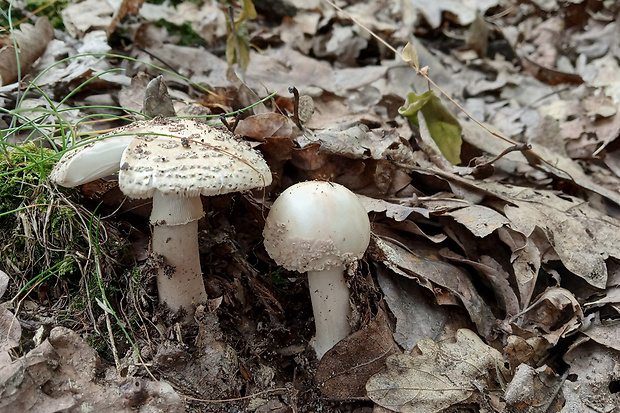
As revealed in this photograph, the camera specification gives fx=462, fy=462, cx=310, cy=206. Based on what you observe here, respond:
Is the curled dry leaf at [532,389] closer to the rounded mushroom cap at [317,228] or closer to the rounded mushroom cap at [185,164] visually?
the rounded mushroom cap at [317,228]

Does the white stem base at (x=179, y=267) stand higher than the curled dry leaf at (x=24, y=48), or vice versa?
the curled dry leaf at (x=24, y=48)

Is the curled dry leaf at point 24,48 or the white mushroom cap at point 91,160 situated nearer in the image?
the white mushroom cap at point 91,160

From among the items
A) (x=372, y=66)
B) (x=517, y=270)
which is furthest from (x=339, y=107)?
(x=517, y=270)

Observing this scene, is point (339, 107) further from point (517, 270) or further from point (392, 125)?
point (517, 270)

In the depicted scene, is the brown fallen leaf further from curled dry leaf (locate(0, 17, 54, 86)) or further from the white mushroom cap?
curled dry leaf (locate(0, 17, 54, 86))

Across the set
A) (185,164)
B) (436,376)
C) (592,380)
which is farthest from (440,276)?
(185,164)

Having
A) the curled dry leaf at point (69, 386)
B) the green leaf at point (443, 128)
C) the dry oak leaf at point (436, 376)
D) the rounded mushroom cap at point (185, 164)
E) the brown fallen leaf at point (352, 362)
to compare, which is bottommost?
the brown fallen leaf at point (352, 362)

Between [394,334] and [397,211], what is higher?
[397,211]

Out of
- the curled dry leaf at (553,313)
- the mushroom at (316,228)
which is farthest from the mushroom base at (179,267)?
the curled dry leaf at (553,313)
